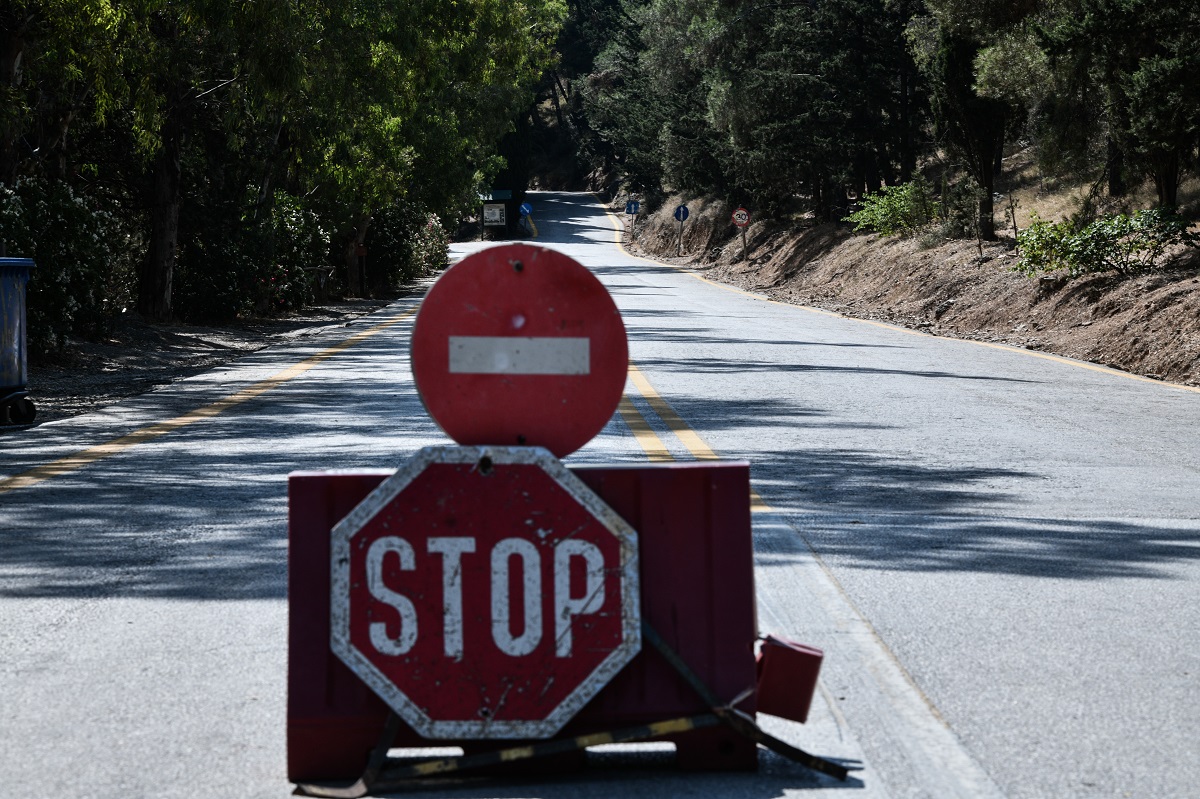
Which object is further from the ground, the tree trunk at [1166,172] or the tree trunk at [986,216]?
the tree trunk at [1166,172]

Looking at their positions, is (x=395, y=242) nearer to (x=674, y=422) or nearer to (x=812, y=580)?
(x=674, y=422)

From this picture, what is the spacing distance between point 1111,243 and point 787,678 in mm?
21754

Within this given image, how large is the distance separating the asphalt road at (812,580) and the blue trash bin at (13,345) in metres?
0.65

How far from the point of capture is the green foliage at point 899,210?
40.9 metres

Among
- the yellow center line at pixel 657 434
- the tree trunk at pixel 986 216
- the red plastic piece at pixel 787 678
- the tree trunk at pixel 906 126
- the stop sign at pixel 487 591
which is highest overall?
the tree trunk at pixel 906 126

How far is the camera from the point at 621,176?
119188mm

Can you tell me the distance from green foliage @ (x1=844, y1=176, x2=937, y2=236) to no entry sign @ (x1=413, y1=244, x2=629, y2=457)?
37034 millimetres

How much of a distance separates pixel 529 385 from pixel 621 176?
381ft

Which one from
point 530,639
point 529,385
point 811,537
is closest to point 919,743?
point 530,639

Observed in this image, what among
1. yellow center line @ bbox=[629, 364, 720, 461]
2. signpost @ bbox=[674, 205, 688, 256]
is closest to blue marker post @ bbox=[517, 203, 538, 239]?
signpost @ bbox=[674, 205, 688, 256]

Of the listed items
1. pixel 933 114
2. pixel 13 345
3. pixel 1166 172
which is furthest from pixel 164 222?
pixel 933 114

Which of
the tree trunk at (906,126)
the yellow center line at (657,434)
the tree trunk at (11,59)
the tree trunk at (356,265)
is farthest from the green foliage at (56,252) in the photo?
the tree trunk at (906,126)

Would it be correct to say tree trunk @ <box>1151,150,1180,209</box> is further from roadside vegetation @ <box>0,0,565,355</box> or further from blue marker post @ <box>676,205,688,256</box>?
blue marker post @ <box>676,205,688,256</box>

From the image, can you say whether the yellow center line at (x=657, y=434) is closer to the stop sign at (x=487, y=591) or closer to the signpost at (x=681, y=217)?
the stop sign at (x=487, y=591)
